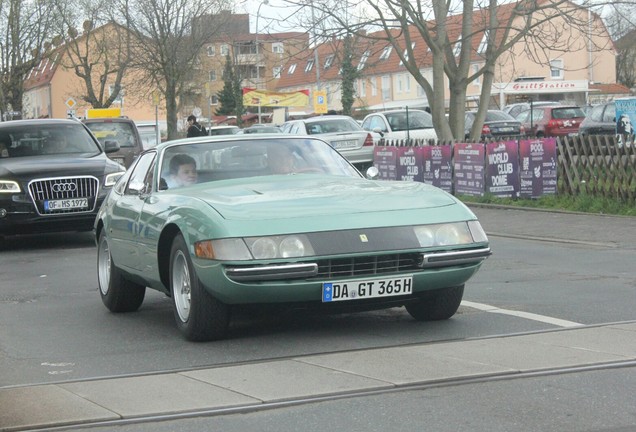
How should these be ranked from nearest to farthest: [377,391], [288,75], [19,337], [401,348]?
[377,391], [401,348], [19,337], [288,75]

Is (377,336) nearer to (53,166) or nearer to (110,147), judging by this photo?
(53,166)

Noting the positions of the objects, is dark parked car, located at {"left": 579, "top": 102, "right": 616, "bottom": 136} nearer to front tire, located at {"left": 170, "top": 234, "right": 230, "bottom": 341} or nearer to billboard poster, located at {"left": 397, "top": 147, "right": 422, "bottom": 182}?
billboard poster, located at {"left": 397, "top": 147, "right": 422, "bottom": 182}

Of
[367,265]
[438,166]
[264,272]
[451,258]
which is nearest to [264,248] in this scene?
[264,272]

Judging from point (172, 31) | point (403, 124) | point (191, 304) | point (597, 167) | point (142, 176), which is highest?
point (172, 31)

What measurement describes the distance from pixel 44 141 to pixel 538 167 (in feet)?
29.1

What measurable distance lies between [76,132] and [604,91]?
60.5 meters

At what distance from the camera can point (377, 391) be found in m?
5.71

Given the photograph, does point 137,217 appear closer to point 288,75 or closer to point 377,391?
point 377,391

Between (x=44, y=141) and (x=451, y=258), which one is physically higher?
(x=44, y=141)

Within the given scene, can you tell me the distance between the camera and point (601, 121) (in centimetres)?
2961

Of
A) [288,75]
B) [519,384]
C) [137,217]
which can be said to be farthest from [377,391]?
[288,75]

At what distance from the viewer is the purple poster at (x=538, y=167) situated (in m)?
19.9

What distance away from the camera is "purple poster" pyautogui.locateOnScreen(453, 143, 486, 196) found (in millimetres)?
21500

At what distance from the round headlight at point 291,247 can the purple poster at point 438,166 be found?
16.0m
